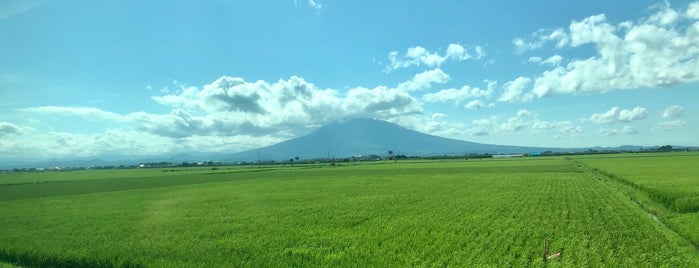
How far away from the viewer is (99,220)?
65.0 feet

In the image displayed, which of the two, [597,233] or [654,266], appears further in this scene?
[597,233]

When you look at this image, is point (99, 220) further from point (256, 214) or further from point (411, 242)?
point (411, 242)

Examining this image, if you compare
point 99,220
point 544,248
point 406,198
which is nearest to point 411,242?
point 544,248

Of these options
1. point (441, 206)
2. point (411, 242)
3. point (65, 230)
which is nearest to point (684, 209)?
point (441, 206)

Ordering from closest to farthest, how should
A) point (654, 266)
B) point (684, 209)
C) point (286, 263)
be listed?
point (654, 266) < point (286, 263) < point (684, 209)

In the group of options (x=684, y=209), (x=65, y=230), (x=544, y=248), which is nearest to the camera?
(x=544, y=248)

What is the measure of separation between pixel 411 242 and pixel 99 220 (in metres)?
14.9

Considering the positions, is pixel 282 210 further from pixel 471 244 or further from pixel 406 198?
pixel 471 244

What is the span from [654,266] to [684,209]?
11119mm

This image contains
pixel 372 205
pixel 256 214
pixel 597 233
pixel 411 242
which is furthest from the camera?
pixel 372 205

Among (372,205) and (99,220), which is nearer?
(99,220)

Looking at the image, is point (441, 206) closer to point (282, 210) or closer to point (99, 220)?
point (282, 210)

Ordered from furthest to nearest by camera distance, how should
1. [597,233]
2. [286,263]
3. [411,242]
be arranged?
[597,233], [411,242], [286,263]

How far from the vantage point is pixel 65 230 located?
56.1 feet
